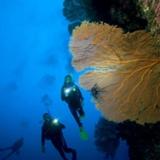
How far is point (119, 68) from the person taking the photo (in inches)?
148

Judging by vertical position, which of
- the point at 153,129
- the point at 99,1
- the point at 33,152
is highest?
the point at 33,152

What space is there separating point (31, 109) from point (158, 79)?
151 m

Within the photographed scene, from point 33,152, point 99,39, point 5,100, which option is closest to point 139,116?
point 99,39

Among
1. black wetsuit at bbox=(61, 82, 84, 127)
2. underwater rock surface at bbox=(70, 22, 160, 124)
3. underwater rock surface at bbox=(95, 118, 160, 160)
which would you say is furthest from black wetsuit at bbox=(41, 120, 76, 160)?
underwater rock surface at bbox=(70, 22, 160, 124)

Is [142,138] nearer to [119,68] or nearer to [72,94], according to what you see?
[72,94]

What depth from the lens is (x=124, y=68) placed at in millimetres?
3764

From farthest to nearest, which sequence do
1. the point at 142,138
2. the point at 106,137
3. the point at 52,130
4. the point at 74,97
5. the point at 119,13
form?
1. the point at 106,137
2. the point at 52,130
3. the point at 74,97
4. the point at 142,138
5. the point at 119,13

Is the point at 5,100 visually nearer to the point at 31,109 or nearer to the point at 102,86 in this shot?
the point at 31,109

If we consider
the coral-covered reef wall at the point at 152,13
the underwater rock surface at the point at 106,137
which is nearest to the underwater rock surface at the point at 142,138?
the coral-covered reef wall at the point at 152,13

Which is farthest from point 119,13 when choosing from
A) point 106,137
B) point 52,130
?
point 106,137

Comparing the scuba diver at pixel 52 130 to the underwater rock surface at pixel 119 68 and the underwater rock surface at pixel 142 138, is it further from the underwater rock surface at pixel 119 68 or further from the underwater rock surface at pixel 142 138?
the underwater rock surface at pixel 119 68

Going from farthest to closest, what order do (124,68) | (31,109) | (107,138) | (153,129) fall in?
(31,109) < (107,138) < (153,129) < (124,68)

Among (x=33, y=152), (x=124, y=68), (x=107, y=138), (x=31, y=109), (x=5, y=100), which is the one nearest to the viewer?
(x=124, y=68)

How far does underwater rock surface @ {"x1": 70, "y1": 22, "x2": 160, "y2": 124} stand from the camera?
3504 mm
